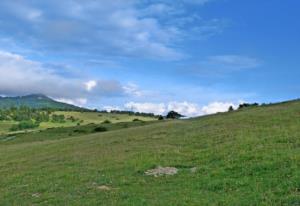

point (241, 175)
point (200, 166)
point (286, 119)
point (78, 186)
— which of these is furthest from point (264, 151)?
point (286, 119)

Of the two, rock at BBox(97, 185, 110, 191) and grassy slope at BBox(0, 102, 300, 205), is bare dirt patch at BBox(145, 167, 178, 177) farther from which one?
rock at BBox(97, 185, 110, 191)

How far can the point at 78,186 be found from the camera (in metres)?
26.7

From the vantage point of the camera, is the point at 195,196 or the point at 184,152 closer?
the point at 195,196

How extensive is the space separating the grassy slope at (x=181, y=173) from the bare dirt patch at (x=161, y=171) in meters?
0.49

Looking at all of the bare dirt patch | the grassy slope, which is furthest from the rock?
the bare dirt patch

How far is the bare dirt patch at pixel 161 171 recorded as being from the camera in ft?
90.4

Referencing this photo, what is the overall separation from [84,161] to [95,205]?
16316 mm

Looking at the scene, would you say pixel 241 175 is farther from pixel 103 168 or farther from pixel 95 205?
pixel 103 168

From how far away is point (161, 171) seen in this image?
93.1ft

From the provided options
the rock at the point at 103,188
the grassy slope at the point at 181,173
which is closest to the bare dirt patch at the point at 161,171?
the grassy slope at the point at 181,173

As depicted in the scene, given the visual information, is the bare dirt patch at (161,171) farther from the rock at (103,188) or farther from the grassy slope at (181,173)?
the rock at (103,188)

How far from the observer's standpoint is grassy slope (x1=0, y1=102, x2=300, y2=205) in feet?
66.9

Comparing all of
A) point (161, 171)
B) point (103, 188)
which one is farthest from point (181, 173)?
point (103, 188)

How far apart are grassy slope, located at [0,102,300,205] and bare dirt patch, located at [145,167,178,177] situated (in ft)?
1.62
